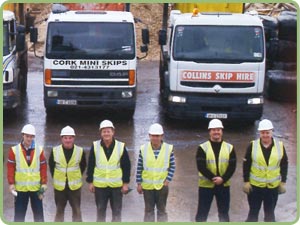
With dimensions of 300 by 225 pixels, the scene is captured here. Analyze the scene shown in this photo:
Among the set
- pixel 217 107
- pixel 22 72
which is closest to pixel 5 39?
pixel 22 72

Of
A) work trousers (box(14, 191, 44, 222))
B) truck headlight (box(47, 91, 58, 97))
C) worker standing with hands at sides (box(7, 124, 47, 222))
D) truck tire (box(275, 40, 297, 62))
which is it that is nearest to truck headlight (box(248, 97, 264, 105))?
truck headlight (box(47, 91, 58, 97))

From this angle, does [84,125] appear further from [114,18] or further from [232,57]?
[232,57]

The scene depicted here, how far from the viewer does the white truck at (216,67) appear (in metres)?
14.8

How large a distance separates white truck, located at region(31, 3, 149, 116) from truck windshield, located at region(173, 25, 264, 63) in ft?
3.45

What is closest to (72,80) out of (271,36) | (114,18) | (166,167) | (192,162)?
(114,18)

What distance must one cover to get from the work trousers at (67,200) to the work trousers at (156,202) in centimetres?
93

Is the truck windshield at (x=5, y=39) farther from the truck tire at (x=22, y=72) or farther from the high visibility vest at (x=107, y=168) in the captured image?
the high visibility vest at (x=107, y=168)

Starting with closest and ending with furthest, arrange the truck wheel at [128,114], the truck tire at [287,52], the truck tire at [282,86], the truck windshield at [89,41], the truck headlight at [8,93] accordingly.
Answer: the truck windshield at [89,41] < the truck headlight at [8,93] < the truck wheel at [128,114] < the truck tire at [282,86] < the truck tire at [287,52]

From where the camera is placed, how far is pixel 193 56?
14766mm

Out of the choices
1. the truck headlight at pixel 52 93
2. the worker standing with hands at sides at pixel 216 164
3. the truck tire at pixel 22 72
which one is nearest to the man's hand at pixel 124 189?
→ the worker standing with hands at sides at pixel 216 164

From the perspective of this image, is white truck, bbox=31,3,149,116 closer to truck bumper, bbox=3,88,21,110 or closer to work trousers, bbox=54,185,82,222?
truck bumper, bbox=3,88,21,110

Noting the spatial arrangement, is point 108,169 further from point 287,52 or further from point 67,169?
point 287,52

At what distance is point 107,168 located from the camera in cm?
927

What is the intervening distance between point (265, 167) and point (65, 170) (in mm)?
2682
